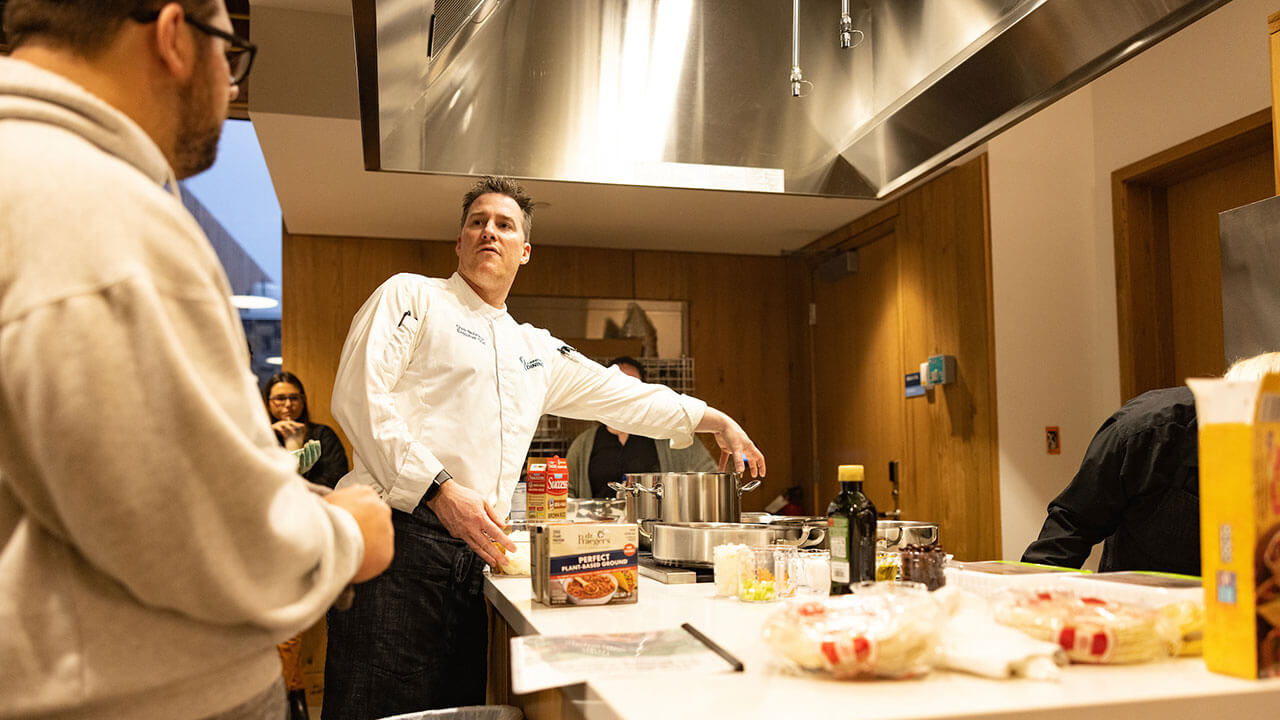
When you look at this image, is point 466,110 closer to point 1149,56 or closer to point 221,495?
point 221,495

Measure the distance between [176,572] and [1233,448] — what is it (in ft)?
3.33

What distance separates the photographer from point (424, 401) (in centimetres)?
221

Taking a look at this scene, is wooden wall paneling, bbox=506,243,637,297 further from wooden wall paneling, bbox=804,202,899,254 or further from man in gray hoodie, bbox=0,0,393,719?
man in gray hoodie, bbox=0,0,393,719

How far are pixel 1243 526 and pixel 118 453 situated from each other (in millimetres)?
1050

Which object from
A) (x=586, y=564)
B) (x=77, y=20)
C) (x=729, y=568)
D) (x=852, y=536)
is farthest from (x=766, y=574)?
(x=77, y=20)

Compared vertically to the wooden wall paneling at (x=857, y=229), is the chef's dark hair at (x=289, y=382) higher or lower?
lower

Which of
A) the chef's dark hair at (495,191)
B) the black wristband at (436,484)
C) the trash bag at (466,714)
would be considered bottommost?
the trash bag at (466,714)

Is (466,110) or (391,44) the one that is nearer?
(391,44)

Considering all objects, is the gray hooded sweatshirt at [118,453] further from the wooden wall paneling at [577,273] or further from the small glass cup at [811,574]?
the wooden wall paneling at [577,273]

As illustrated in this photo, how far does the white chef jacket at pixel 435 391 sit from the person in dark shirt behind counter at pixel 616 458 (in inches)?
95.3

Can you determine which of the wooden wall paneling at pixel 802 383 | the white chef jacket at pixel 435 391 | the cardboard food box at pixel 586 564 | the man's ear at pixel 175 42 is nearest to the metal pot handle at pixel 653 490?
the white chef jacket at pixel 435 391

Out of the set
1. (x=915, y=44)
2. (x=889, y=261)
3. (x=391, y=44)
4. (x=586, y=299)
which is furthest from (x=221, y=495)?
(x=586, y=299)

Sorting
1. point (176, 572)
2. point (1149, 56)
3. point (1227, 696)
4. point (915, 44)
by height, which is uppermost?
point (1149, 56)

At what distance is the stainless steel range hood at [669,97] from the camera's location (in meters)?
2.41
